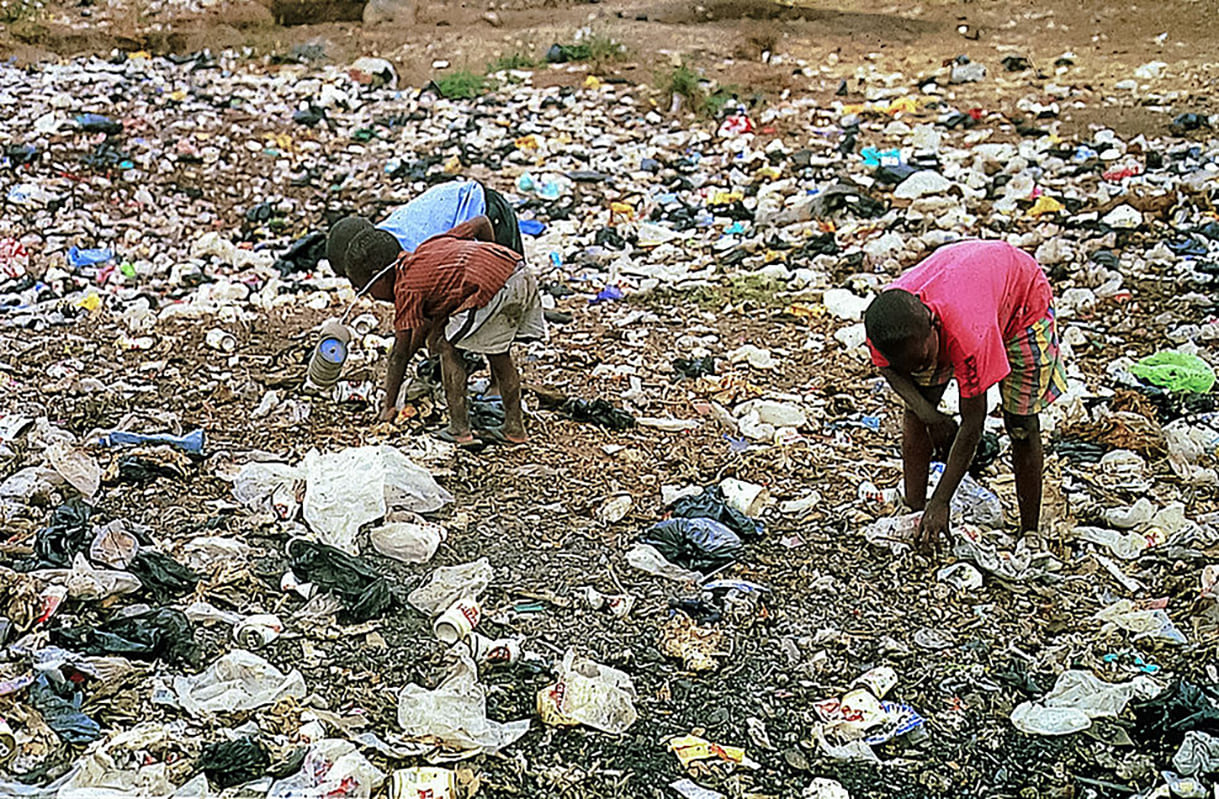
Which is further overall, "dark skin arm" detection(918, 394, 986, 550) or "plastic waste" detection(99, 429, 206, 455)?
"plastic waste" detection(99, 429, 206, 455)

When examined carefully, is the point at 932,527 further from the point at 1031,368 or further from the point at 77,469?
the point at 77,469

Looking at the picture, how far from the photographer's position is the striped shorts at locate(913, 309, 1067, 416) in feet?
10.1

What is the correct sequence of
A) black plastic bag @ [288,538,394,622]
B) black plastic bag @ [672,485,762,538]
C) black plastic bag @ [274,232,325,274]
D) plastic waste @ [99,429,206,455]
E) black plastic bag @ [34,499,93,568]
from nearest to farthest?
black plastic bag @ [288,538,394,622], black plastic bag @ [34,499,93,568], black plastic bag @ [672,485,762,538], plastic waste @ [99,429,206,455], black plastic bag @ [274,232,325,274]

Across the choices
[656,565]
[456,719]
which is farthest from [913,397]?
[456,719]

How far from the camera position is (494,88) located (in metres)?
8.90

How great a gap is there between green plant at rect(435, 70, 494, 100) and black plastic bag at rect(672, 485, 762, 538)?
590 centimetres

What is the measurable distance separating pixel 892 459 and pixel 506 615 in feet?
4.95

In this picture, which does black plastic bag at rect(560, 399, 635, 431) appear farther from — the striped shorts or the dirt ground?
the dirt ground

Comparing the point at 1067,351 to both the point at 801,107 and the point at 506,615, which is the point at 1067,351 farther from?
the point at 801,107

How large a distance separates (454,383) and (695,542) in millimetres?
975

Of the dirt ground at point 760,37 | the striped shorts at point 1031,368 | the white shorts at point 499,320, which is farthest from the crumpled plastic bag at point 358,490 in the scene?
the dirt ground at point 760,37

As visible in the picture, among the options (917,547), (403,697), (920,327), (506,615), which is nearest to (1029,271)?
(920,327)

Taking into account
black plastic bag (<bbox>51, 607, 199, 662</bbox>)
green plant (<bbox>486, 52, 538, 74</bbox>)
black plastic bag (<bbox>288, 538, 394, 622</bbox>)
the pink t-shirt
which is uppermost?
the pink t-shirt

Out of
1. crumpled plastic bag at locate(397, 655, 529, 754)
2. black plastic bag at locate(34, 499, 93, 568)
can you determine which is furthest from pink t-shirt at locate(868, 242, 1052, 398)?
black plastic bag at locate(34, 499, 93, 568)
